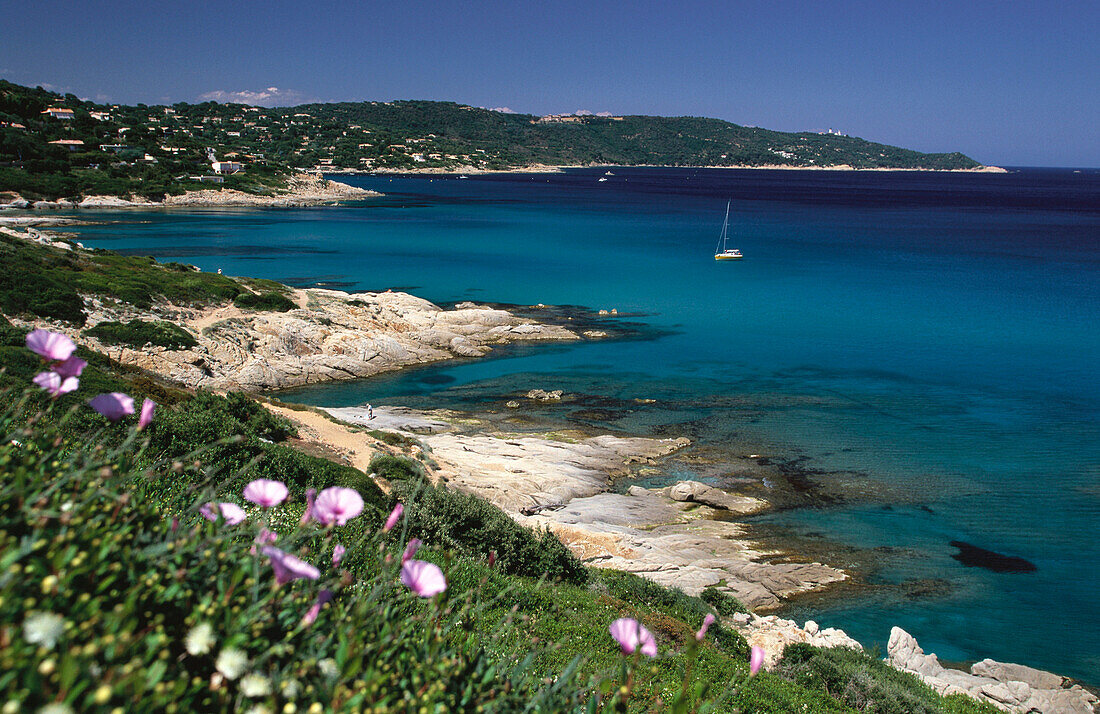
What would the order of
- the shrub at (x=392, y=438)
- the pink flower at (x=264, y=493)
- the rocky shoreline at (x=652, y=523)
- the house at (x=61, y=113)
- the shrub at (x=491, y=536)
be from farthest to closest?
the house at (x=61, y=113), the shrub at (x=392, y=438), the rocky shoreline at (x=652, y=523), the shrub at (x=491, y=536), the pink flower at (x=264, y=493)

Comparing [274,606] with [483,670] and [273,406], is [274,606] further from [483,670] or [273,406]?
[273,406]

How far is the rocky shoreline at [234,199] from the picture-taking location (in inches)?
3250

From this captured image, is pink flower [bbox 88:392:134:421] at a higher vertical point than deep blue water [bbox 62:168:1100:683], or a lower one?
higher

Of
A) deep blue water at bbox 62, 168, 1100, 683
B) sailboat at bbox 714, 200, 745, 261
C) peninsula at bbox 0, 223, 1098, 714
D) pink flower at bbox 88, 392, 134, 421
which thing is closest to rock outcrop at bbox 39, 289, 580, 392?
peninsula at bbox 0, 223, 1098, 714

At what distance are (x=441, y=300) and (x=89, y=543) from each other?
154 ft

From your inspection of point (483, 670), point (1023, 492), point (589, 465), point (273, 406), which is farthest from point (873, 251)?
point (483, 670)

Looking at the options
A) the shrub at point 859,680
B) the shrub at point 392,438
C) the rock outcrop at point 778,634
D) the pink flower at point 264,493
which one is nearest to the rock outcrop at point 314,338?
the shrub at point 392,438

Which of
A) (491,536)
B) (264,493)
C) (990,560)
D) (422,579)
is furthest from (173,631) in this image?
(990,560)

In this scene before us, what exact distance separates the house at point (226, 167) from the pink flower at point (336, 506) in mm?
127503

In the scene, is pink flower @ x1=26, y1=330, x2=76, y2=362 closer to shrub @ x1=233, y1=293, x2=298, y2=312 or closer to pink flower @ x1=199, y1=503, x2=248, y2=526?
pink flower @ x1=199, y1=503, x2=248, y2=526

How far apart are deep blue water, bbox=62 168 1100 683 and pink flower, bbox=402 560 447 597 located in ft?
50.2

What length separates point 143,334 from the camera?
93.1 feet

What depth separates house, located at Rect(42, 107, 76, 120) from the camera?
118200 millimetres

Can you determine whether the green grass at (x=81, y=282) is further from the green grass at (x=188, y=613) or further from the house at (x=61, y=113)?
the house at (x=61, y=113)
